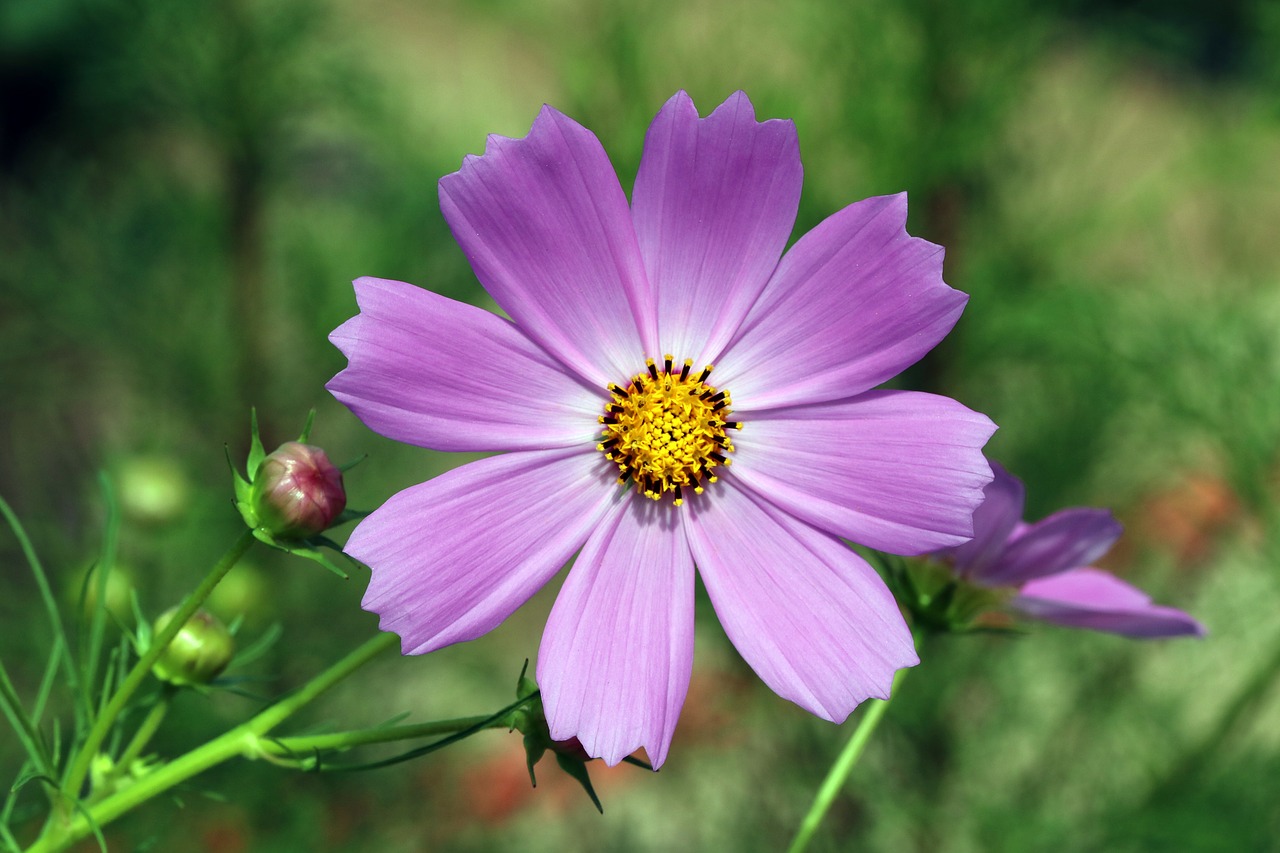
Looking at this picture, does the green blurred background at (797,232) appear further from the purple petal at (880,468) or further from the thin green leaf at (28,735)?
the purple petal at (880,468)

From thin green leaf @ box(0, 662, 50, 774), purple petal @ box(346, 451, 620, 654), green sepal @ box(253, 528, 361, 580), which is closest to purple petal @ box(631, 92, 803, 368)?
purple petal @ box(346, 451, 620, 654)

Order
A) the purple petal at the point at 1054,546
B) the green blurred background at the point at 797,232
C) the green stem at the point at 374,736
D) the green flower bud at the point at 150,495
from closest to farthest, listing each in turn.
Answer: the green stem at the point at 374,736 < the purple petal at the point at 1054,546 < the green flower bud at the point at 150,495 < the green blurred background at the point at 797,232

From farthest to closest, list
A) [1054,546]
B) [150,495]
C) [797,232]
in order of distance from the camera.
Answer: [797,232]
[150,495]
[1054,546]

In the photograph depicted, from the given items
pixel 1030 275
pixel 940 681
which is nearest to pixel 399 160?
pixel 1030 275

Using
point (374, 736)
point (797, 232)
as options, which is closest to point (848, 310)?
point (374, 736)

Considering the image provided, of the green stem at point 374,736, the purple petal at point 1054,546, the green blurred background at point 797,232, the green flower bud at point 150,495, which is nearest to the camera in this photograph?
the green stem at point 374,736

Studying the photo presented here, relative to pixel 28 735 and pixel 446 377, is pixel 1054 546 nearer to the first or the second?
pixel 446 377

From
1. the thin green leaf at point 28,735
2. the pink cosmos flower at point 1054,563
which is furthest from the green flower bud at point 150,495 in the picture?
the pink cosmos flower at point 1054,563
